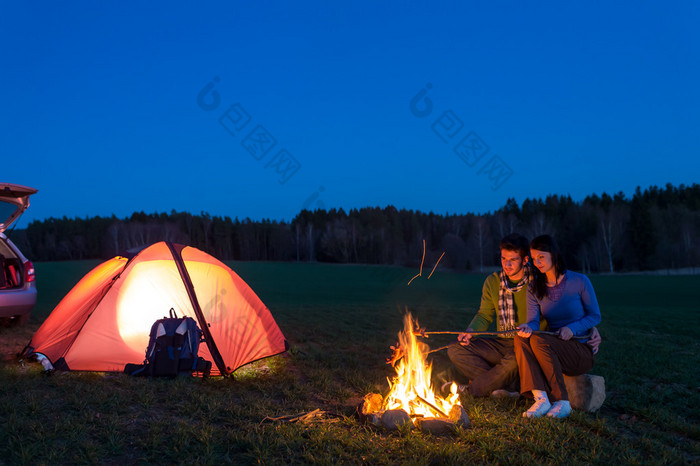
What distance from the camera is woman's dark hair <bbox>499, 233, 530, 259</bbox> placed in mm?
4719

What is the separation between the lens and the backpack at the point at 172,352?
18.0 ft

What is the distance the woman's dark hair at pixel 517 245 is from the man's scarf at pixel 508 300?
0.53 ft

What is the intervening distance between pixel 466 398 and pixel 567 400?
0.97 m

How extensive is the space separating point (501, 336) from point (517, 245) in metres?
1.11

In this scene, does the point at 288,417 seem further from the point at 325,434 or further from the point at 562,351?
the point at 562,351

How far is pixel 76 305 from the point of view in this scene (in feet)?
20.7

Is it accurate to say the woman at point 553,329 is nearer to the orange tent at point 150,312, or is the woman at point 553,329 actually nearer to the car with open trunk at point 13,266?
the orange tent at point 150,312

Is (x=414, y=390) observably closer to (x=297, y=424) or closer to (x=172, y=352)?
(x=297, y=424)

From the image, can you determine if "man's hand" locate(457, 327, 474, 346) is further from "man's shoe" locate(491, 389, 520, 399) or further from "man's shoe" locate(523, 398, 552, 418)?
"man's shoe" locate(523, 398, 552, 418)

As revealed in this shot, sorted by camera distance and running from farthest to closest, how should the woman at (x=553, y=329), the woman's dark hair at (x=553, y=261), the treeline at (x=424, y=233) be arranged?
1. the treeline at (x=424, y=233)
2. the woman's dark hair at (x=553, y=261)
3. the woman at (x=553, y=329)

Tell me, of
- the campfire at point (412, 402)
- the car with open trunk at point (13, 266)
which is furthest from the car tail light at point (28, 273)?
the campfire at point (412, 402)

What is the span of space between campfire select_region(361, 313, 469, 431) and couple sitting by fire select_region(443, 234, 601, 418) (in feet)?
2.21

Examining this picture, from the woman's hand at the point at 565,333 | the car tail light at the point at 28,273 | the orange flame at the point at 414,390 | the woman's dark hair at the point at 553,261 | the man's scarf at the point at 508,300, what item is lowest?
the orange flame at the point at 414,390

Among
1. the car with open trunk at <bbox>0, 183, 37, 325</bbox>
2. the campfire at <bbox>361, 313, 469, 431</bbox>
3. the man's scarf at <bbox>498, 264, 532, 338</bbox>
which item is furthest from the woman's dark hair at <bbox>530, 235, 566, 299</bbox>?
the car with open trunk at <bbox>0, 183, 37, 325</bbox>
